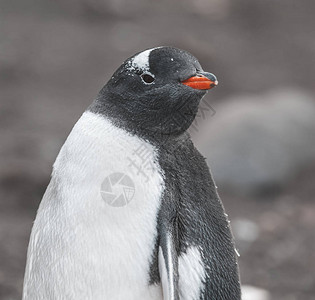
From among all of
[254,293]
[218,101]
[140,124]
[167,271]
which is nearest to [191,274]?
[167,271]

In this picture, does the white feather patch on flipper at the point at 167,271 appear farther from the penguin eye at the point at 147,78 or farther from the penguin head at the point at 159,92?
the penguin eye at the point at 147,78

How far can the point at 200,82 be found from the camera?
2113mm

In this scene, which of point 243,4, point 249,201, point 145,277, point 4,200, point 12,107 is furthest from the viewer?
point 243,4

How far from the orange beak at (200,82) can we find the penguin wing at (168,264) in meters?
0.43

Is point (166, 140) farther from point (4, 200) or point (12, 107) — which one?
point (12, 107)

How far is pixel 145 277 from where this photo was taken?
2111 millimetres

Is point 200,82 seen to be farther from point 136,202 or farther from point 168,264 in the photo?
point 168,264

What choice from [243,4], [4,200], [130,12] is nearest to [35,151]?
[4,200]

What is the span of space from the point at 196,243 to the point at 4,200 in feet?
9.78

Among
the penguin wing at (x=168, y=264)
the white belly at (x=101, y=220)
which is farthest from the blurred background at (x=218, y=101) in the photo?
the penguin wing at (x=168, y=264)

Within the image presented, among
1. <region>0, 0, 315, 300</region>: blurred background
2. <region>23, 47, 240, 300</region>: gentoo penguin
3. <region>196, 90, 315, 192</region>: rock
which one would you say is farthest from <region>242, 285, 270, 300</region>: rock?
<region>23, 47, 240, 300</region>: gentoo penguin

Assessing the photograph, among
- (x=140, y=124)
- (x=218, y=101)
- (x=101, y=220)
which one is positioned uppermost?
(x=218, y=101)

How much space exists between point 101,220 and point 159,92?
0.43 meters

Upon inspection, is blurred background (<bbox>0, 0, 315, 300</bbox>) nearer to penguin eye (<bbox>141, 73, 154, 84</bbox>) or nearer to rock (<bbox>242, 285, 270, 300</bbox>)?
rock (<bbox>242, 285, 270, 300</bbox>)
